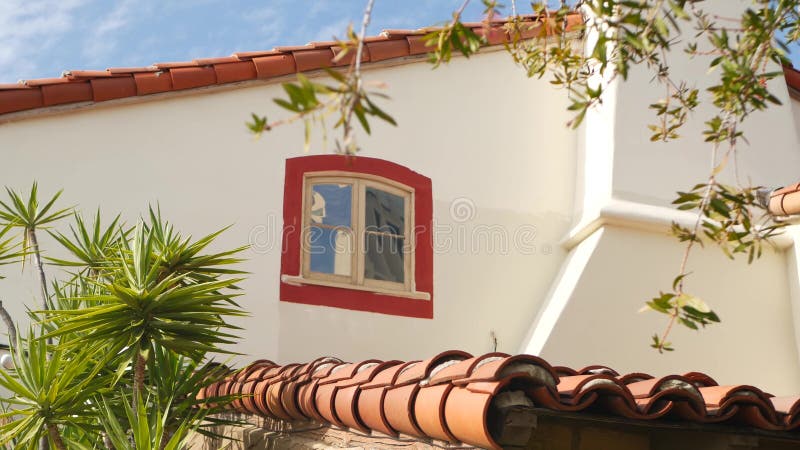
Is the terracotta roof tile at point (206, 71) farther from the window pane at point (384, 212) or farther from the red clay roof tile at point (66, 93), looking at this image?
the window pane at point (384, 212)

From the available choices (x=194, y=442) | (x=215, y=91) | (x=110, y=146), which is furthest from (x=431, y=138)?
(x=194, y=442)

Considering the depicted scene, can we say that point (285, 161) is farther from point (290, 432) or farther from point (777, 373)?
point (777, 373)

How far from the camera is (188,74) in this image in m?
8.10

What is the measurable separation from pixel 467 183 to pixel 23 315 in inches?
159

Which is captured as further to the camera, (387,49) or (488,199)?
(488,199)

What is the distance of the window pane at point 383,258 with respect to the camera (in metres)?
8.49

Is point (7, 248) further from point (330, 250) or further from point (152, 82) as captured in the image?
point (330, 250)

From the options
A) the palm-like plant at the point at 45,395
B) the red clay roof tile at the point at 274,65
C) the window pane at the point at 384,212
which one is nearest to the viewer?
the palm-like plant at the point at 45,395

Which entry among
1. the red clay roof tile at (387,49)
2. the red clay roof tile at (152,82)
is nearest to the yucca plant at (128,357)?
the red clay roof tile at (152,82)

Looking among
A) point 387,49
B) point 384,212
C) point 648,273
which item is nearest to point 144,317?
point 384,212

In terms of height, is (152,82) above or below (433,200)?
above

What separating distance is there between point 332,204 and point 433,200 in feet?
3.07

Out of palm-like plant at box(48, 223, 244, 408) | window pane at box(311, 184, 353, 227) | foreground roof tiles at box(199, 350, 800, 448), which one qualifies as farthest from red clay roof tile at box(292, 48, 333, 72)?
foreground roof tiles at box(199, 350, 800, 448)

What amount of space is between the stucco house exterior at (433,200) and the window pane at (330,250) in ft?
0.05
